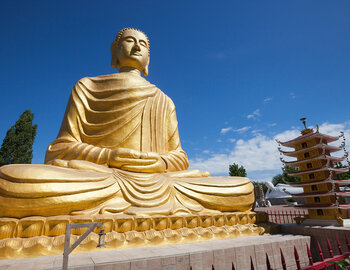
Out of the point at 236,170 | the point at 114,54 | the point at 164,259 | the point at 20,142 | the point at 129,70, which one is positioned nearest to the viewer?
the point at 164,259

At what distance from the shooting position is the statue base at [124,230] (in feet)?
10.2

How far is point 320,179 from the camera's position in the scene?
4.61 m

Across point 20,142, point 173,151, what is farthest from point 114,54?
point 20,142

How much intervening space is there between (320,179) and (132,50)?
20.1 feet

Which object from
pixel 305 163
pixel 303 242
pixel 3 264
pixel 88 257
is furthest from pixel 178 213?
pixel 305 163

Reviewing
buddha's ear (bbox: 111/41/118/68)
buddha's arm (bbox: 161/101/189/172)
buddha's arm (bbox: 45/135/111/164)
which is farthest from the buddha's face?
buddha's arm (bbox: 45/135/111/164)

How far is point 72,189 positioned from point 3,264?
1288 millimetres

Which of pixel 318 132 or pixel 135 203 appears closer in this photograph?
pixel 135 203

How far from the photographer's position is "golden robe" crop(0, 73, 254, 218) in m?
3.52

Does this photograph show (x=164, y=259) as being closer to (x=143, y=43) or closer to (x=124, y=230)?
(x=124, y=230)

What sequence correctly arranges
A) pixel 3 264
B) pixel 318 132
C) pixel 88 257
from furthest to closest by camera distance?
pixel 318 132 → pixel 88 257 → pixel 3 264

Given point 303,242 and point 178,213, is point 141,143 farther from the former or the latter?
point 303,242

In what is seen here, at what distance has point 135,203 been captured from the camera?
416 cm

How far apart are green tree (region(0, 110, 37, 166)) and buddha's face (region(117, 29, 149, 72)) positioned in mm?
11642
